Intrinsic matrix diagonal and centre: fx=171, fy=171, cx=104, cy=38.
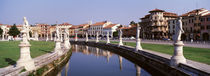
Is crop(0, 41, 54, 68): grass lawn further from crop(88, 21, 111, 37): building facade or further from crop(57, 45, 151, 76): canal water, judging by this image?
crop(88, 21, 111, 37): building facade

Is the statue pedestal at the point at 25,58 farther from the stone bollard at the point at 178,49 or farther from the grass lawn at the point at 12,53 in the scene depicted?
the stone bollard at the point at 178,49

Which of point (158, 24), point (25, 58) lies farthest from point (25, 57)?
point (158, 24)

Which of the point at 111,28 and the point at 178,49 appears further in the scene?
the point at 111,28

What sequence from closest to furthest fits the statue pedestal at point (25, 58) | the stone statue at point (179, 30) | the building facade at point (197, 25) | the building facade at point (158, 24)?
1. the statue pedestal at point (25, 58)
2. the stone statue at point (179, 30)
3. the building facade at point (197, 25)
4. the building facade at point (158, 24)

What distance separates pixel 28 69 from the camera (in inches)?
393

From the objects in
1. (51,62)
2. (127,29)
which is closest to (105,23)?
(127,29)

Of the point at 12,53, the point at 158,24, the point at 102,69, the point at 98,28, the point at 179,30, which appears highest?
the point at 98,28

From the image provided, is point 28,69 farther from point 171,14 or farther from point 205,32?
point 171,14

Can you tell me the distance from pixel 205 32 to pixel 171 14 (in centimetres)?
2964

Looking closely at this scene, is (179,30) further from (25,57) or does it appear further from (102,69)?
(25,57)

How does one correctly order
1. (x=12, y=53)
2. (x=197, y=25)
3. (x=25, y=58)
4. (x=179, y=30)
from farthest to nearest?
1. (x=197, y=25)
2. (x=12, y=53)
3. (x=179, y=30)
4. (x=25, y=58)

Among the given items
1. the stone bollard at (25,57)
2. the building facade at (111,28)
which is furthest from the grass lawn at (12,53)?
the building facade at (111,28)

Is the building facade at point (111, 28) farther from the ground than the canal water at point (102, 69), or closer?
farther from the ground

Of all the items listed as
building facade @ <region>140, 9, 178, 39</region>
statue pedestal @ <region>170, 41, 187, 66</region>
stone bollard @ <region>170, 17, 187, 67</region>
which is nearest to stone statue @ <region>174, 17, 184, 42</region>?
stone bollard @ <region>170, 17, 187, 67</region>
